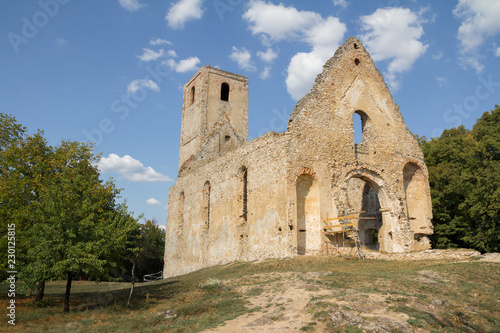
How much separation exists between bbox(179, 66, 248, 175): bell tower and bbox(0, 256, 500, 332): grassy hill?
14.7 metres

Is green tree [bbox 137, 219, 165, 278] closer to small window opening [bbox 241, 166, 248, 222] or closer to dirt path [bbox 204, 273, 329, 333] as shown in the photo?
small window opening [bbox 241, 166, 248, 222]

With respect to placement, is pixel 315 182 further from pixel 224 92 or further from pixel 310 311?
pixel 224 92

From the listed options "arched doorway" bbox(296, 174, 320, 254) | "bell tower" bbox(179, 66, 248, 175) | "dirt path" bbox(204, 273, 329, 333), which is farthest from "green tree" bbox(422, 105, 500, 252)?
"bell tower" bbox(179, 66, 248, 175)

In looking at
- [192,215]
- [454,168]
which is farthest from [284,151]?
[454,168]

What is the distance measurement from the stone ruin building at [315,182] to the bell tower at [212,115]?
726 millimetres

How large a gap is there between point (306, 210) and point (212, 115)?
577 inches

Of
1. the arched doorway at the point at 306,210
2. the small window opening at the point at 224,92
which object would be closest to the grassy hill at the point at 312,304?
the arched doorway at the point at 306,210

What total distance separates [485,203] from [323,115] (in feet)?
32.1

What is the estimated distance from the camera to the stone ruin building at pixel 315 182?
16.8 metres

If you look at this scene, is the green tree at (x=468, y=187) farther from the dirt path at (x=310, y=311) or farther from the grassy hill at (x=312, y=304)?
the dirt path at (x=310, y=311)

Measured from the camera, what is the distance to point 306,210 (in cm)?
1709

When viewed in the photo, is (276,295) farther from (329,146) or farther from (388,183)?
(388,183)

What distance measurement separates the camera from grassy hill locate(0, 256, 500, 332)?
782 cm

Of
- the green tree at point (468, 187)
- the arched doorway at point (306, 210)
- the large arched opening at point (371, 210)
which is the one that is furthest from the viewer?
the green tree at point (468, 187)
